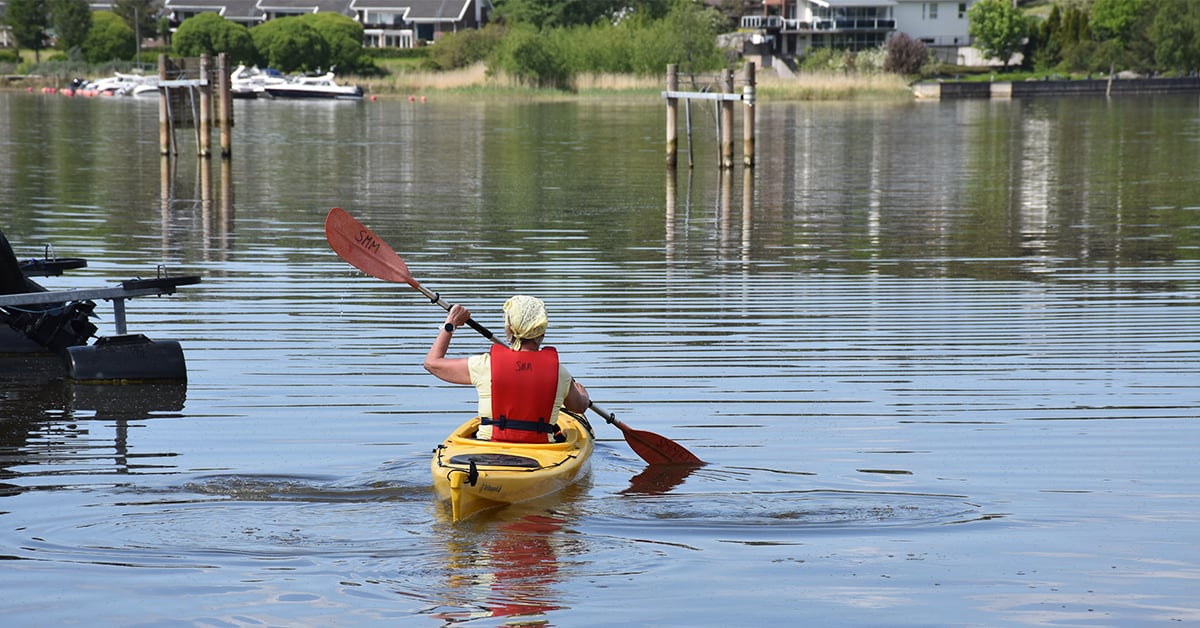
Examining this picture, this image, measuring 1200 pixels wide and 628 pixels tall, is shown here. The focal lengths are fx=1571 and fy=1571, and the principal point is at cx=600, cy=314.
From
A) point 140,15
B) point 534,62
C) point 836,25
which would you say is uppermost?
point 140,15

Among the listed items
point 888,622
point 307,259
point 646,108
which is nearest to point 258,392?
point 888,622

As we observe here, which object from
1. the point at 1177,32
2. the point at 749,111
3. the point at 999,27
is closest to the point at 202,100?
the point at 749,111

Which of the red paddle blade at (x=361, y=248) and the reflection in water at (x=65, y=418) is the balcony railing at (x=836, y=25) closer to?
the reflection in water at (x=65, y=418)

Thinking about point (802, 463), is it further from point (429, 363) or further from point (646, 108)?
point (646, 108)

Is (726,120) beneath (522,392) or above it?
above

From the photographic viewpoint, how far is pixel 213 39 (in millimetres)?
103312

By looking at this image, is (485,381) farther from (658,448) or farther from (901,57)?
(901,57)

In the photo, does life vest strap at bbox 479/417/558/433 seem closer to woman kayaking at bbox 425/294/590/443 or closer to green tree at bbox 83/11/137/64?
woman kayaking at bbox 425/294/590/443

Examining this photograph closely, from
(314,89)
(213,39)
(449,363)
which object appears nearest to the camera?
(449,363)

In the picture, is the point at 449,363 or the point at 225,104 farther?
the point at 225,104

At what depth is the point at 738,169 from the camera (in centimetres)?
3712

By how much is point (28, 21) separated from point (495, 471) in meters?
111

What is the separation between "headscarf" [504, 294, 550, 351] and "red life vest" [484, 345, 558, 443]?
107mm

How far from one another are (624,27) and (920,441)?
8886 centimetres
